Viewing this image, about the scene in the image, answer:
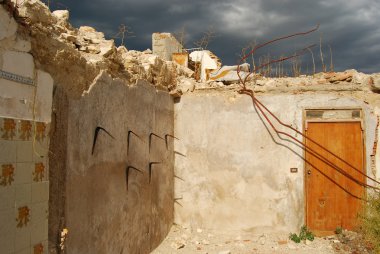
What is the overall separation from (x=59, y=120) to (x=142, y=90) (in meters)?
2.21

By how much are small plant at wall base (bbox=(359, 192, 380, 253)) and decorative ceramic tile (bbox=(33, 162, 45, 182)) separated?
16.1ft

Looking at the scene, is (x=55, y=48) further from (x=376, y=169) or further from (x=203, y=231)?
(x=376, y=169)

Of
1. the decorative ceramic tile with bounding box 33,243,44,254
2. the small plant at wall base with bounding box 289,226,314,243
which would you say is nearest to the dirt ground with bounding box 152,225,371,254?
the small plant at wall base with bounding box 289,226,314,243

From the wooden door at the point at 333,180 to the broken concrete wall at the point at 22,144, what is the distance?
4896 mm

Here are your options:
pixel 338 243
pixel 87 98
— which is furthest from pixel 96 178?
pixel 338 243

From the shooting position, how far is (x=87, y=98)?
13.0ft

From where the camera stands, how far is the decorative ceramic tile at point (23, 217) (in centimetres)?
285

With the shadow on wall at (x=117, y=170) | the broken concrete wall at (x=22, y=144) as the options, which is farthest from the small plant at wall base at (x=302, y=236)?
the broken concrete wall at (x=22, y=144)

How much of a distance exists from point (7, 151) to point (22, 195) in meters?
0.37

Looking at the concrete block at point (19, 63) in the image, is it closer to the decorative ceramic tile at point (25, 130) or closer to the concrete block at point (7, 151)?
the decorative ceramic tile at point (25, 130)

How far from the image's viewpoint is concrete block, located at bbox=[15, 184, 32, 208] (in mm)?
2842

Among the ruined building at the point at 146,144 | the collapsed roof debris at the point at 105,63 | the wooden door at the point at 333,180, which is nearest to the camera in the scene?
the ruined building at the point at 146,144

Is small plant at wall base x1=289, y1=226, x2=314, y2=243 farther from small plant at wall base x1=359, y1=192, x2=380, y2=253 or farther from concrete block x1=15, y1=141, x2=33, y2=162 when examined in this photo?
concrete block x1=15, y1=141, x2=33, y2=162

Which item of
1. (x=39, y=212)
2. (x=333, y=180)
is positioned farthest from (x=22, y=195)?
(x=333, y=180)
